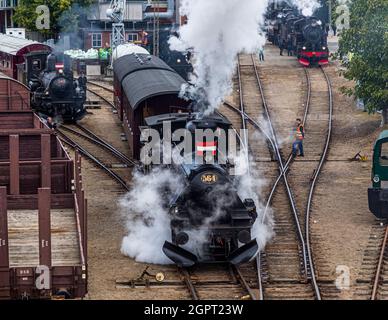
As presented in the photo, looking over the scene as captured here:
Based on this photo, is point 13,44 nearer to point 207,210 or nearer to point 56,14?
point 56,14

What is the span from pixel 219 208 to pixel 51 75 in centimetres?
1941

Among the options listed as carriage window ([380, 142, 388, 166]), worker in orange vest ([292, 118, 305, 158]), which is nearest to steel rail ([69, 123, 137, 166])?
worker in orange vest ([292, 118, 305, 158])

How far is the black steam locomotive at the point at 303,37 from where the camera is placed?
4838 cm

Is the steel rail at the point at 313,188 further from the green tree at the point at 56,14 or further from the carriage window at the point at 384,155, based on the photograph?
the green tree at the point at 56,14

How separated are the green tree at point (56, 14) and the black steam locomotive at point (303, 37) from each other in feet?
38.8

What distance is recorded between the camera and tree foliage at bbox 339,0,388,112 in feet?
101

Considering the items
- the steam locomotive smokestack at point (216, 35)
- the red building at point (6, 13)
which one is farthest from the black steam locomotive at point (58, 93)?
the red building at point (6, 13)

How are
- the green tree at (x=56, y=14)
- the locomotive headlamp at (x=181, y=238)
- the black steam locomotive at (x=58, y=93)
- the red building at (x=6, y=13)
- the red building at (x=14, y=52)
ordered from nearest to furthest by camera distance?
1. the locomotive headlamp at (x=181, y=238)
2. the black steam locomotive at (x=58, y=93)
3. the red building at (x=14, y=52)
4. the green tree at (x=56, y=14)
5. the red building at (x=6, y=13)

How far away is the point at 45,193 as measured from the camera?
13.8 meters

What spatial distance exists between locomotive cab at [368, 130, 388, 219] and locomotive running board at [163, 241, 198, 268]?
5.62 meters

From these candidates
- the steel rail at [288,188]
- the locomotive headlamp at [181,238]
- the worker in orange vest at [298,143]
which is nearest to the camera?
the locomotive headlamp at [181,238]

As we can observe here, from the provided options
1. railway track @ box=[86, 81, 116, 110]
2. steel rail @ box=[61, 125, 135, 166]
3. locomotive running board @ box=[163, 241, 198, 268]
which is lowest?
steel rail @ box=[61, 125, 135, 166]

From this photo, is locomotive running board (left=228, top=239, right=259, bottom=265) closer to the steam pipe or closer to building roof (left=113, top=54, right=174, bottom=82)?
building roof (left=113, top=54, right=174, bottom=82)

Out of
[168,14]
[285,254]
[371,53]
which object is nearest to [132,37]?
[168,14]
